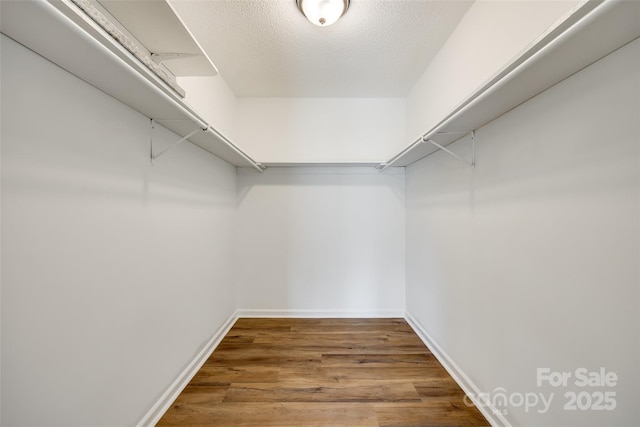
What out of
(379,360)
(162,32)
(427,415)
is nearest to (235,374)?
(379,360)

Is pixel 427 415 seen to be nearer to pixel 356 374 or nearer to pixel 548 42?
pixel 356 374

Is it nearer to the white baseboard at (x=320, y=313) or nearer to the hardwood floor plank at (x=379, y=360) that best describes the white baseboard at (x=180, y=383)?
the white baseboard at (x=320, y=313)

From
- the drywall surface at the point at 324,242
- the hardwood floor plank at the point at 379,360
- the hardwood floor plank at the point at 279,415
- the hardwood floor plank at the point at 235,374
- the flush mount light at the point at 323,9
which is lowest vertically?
the hardwood floor plank at the point at 279,415

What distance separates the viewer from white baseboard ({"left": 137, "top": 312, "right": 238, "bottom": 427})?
1.35 meters

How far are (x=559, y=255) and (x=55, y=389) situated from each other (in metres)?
1.99

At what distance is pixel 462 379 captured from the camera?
1.67 metres

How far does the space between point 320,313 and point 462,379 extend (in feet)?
4.83

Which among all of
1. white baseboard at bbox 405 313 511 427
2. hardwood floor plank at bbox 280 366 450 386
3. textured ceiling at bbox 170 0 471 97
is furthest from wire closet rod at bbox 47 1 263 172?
white baseboard at bbox 405 313 511 427

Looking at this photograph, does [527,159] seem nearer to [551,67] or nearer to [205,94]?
[551,67]

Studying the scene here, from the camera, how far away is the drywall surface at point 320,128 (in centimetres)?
277

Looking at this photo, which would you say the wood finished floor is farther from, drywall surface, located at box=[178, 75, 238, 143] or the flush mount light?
the flush mount light

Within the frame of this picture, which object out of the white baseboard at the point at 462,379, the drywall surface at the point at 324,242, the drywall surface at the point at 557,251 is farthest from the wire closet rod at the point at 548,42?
the drywall surface at the point at 324,242

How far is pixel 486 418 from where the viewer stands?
1.41m

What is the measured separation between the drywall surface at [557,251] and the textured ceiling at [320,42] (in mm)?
862
